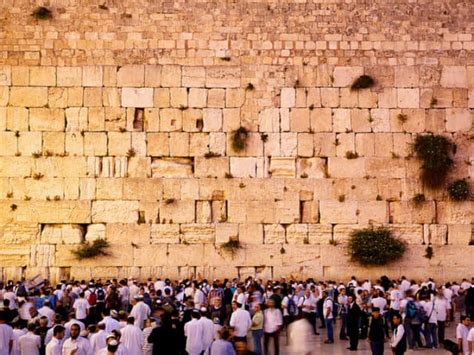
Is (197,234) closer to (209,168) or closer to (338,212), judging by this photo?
(209,168)

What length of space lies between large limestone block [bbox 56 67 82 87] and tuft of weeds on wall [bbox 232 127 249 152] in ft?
12.8

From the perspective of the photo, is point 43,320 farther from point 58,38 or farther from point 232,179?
point 58,38

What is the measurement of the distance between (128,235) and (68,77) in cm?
407

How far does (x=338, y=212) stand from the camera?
2069 cm

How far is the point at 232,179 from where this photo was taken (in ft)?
68.0

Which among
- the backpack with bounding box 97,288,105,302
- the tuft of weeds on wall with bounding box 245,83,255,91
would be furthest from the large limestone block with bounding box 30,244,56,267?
the tuft of weeds on wall with bounding box 245,83,255,91

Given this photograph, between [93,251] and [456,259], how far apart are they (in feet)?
27.5

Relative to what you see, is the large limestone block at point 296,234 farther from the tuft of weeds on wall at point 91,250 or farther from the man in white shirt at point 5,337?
the man in white shirt at point 5,337

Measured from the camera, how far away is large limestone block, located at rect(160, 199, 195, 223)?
67.2 feet

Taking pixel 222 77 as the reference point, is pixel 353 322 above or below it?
below

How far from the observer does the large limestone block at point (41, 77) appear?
20.9 meters

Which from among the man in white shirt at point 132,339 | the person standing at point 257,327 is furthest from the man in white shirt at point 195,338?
the person standing at point 257,327

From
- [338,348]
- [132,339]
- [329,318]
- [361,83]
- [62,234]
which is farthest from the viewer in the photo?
[361,83]

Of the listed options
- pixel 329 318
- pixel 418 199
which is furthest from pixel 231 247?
pixel 329 318
